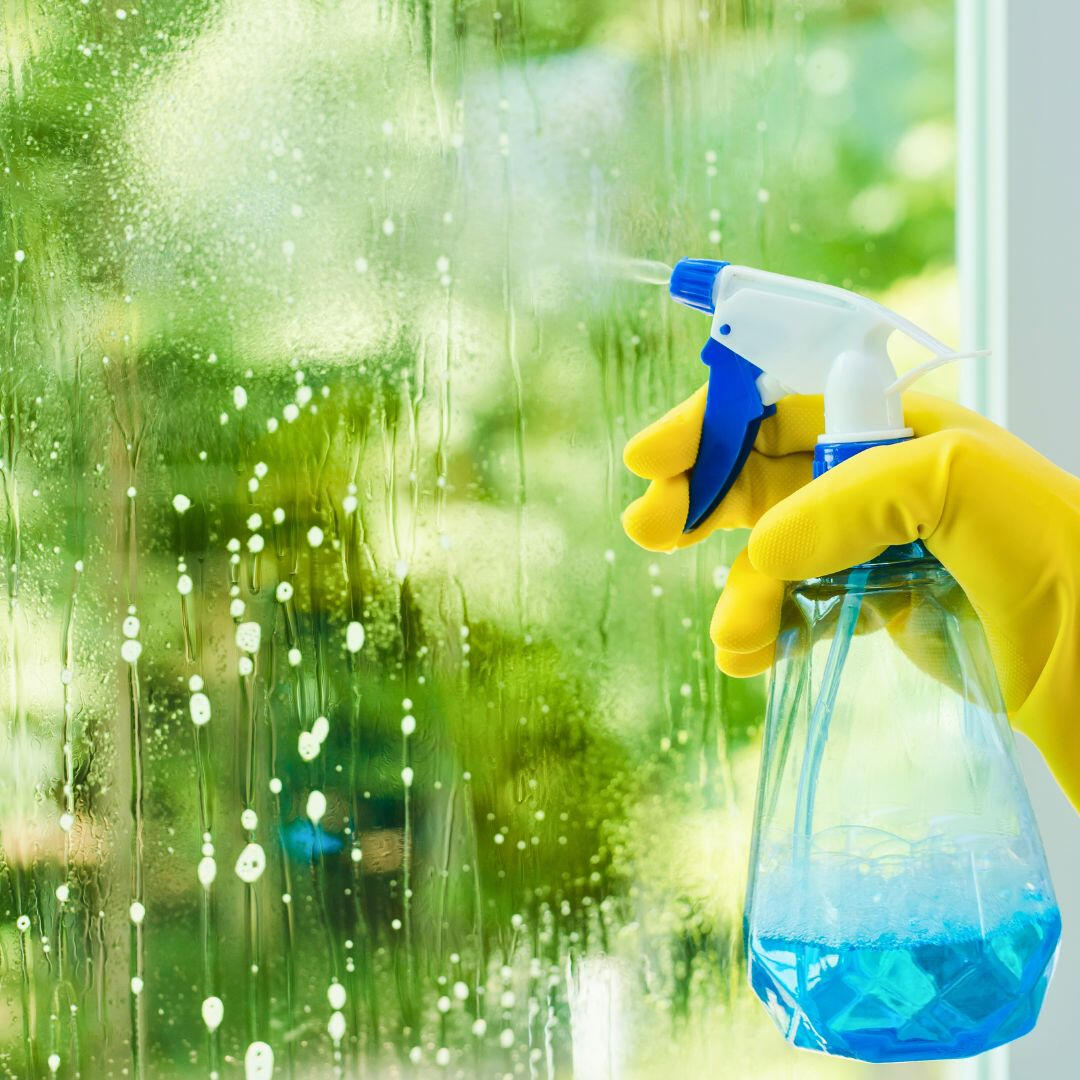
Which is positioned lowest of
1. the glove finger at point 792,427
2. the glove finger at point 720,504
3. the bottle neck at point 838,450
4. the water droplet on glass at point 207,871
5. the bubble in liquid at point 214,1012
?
the bubble in liquid at point 214,1012

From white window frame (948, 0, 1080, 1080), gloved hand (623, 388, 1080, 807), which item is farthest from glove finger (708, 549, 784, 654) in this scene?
white window frame (948, 0, 1080, 1080)

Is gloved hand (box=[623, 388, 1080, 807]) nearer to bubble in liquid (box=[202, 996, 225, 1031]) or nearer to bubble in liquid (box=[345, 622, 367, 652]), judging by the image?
bubble in liquid (box=[345, 622, 367, 652])

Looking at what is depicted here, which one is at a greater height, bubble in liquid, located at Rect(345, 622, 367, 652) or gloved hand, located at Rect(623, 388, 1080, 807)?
gloved hand, located at Rect(623, 388, 1080, 807)

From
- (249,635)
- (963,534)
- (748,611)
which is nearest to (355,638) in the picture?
(249,635)

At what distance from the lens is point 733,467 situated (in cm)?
53

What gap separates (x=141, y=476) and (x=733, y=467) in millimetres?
401

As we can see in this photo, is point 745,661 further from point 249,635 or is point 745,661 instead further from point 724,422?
point 249,635

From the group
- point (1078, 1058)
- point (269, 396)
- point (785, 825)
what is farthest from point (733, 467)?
point (1078, 1058)

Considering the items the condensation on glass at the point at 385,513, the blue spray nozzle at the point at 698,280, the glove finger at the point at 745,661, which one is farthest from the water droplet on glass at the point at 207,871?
the blue spray nozzle at the point at 698,280

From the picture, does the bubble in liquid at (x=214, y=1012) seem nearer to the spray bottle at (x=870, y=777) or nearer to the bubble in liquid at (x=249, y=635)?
the bubble in liquid at (x=249, y=635)

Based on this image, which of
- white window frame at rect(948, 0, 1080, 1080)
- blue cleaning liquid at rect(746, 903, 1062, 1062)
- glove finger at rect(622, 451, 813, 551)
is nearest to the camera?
blue cleaning liquid at rect(746, 903, 1062, 1062)

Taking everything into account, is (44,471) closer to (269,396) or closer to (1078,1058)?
(269,396)

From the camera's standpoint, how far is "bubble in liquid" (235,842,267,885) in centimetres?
70

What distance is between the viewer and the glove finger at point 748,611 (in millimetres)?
524
